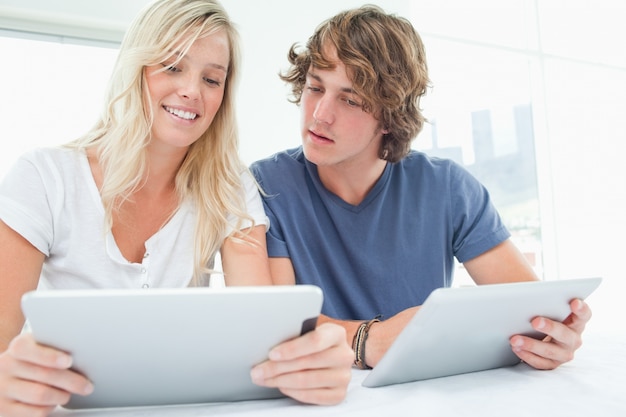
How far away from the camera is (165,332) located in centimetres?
66

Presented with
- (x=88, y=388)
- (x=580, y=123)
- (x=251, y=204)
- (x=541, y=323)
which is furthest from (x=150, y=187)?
(x=580, y=123)

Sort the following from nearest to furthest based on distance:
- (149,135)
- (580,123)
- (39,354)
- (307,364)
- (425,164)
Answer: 1. (39,354)
2. (307,364)
3. (149,135)
4. (425,164)
5. (580,123)

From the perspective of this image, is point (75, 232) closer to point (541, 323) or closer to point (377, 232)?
point (377, 232)

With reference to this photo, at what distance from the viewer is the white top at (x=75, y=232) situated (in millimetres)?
1213

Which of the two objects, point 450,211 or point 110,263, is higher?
point 450,211

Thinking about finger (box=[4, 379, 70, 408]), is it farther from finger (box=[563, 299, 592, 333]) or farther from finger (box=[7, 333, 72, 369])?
finger (box=[563, 299, 592, 333])

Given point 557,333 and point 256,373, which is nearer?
point 256,373

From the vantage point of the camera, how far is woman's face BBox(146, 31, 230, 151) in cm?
136

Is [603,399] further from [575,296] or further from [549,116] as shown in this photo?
[549,116]

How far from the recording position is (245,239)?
138 cm

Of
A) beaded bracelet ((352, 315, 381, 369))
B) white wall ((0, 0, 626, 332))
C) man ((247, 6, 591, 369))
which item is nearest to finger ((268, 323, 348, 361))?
beaded bracelet ((352, 315, 381, 369))

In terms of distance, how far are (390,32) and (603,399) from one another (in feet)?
3.93

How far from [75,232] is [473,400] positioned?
0.93 m

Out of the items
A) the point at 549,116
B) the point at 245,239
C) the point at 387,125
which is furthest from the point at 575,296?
the point at 549,116
